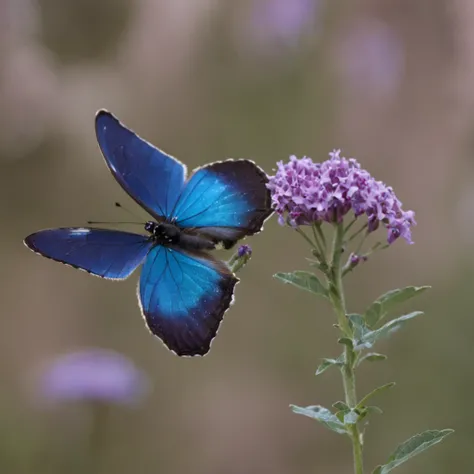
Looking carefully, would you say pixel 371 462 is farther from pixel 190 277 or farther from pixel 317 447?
pixel 190 277

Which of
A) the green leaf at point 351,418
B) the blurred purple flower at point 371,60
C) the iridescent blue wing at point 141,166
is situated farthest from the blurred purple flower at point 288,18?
the green leaf at point 351,418

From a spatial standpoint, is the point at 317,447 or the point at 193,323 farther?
the point at 317,447

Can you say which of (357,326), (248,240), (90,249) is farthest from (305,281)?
(248,240)

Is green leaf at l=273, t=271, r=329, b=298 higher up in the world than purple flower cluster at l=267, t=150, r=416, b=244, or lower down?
lower down

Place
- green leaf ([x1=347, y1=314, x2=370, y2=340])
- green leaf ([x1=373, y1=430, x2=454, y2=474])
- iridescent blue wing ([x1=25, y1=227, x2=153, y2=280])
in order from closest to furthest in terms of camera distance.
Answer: green leaf ([x1=373, y1=430, x2=454, y2=474]) → green leaf ([x1=347, y1=314, x2=370, y2=340]) → iridescent blue wing ([x1=25, y1=227, x2=153, y2=280])

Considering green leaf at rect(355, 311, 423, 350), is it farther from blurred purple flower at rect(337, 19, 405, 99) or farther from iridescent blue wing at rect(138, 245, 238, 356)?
blurred purple flower at rect(337, 19, 405, 99)

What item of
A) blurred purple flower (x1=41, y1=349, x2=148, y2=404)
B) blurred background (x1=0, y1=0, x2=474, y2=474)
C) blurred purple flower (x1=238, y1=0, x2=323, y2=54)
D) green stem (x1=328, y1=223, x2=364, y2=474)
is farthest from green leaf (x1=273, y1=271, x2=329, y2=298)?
blurred purple flower (x1=238, y1=0, x2=323, y2=54)

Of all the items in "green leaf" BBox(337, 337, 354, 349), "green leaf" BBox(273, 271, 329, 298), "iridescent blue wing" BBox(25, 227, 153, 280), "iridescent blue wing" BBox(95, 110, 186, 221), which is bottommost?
"green leaf" BBox(337, 337, 354, 349)

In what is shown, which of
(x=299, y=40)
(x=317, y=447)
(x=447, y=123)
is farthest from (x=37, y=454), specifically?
(x=447, y=123)
